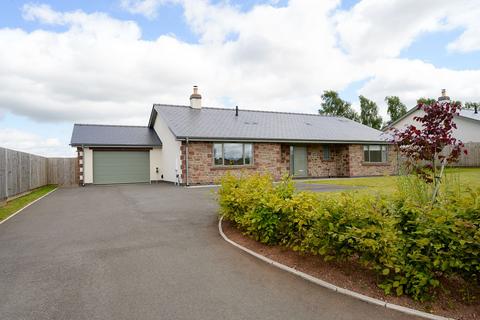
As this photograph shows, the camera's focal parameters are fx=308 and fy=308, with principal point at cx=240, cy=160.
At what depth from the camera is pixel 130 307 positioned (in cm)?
342

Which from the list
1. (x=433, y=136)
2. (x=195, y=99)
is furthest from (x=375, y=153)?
(x=433, y=136)

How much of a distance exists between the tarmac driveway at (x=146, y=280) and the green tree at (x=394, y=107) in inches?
1970

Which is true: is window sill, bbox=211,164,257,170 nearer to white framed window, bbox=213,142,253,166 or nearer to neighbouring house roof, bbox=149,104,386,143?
white framed window, bbox=213,142,253,166

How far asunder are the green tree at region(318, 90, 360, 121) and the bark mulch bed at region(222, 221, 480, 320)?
4772 centimetres

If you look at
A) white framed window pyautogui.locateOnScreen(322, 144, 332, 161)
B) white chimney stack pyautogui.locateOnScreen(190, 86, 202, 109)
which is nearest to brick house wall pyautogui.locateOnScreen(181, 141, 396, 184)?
white framed window pyautogui.locateOnScreen(322, 144, 332, 161)

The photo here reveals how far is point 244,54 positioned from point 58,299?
46.9ft

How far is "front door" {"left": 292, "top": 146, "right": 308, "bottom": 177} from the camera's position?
21.9m

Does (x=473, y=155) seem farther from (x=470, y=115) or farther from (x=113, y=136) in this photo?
(x=113, y=136)

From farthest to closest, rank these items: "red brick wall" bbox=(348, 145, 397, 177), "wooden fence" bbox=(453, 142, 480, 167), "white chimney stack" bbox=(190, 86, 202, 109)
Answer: "wooden fence" bbox=(453, 142, 480, 167) < "white chimney stack" bbox=(190, 86, 202, 109) < "red brick wall" bbox=(348, 145, 397, 177)

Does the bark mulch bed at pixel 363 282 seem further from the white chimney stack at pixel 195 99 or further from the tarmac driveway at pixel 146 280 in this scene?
the white chimney stack at pixel 195 99

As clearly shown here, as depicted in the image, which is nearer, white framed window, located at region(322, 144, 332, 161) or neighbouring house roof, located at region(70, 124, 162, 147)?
neighbouring house roof, located at region(70, 124, 162, 147)

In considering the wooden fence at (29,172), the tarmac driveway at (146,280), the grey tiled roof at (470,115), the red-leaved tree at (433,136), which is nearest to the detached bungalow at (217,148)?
the wooden fence at (29,172)

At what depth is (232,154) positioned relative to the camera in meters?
19.5

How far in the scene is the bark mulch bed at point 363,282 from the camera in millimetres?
3251
